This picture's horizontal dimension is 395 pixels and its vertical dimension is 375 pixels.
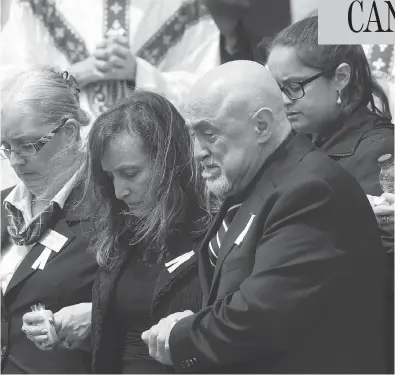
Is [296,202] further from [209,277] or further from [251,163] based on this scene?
[209,277]

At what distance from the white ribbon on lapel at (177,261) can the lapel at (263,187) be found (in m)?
0.31

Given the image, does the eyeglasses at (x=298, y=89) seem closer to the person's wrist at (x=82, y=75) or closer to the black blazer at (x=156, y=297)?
the black blazer at (x=156, y=297)

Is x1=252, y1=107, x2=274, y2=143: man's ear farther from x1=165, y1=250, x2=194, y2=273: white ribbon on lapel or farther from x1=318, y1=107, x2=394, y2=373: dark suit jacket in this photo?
x1=165, y1=250, x2=194, y2=273: white ribbon on lapel

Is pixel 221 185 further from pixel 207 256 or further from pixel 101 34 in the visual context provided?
pixel 101 34

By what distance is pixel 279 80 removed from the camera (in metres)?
2.58

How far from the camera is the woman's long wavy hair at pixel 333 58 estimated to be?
2.56 meters

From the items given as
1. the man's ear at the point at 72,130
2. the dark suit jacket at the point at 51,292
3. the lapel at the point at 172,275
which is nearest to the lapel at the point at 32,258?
the dark suit jacket at the point at 51,292

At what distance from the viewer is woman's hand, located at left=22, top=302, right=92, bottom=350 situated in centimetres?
269

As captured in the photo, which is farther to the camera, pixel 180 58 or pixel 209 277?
pixel 180 58

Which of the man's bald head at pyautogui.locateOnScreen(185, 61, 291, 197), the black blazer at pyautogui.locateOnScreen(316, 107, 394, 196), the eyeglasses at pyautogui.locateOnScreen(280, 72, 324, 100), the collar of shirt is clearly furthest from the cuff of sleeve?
the collar of shirt

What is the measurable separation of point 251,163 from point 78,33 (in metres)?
1.56

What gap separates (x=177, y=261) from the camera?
255cm

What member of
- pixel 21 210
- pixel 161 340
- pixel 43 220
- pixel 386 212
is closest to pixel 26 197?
pixel 21 210

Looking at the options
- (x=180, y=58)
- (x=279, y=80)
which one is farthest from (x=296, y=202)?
(x=180, y=58)
